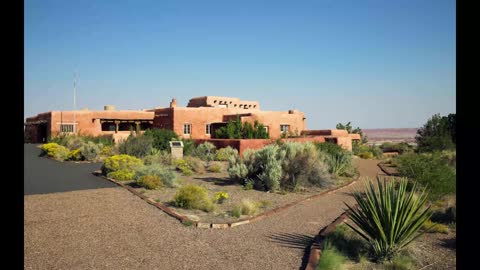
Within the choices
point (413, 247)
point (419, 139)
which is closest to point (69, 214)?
point (413, 247)

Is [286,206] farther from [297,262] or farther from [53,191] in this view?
[53,191]

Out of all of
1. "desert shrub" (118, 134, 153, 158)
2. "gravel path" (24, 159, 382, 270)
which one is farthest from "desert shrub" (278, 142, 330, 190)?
"desert shrub" (118, 134, 153, 158)

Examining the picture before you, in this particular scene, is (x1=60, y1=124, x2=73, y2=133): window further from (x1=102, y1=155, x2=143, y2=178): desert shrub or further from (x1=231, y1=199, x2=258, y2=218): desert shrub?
(x1=231, y1=199, x2=258, y2=218): desert shrub

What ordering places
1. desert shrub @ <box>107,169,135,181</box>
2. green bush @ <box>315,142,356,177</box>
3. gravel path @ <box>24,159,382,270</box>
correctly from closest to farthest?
gravel path @ <box>24,159,382,270</box> → desert shrub @ <box>107,169,135,181</box> → green bush @ <box>315,142,356,177</box>

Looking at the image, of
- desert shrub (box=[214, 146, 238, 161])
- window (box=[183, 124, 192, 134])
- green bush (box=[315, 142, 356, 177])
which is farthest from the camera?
window (box=[183, 124, 192, 134])

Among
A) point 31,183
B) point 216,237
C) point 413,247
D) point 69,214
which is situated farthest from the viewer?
point 31,183

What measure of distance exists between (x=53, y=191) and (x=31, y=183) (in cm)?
209

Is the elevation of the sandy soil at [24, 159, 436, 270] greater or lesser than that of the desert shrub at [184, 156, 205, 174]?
lesser

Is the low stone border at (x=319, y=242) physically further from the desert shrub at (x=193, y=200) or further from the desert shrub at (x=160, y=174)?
the desert shrub at (x=160, y=174)

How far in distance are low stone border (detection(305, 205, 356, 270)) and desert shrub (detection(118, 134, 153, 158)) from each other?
13994 mm

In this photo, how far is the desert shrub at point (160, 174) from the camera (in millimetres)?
11812

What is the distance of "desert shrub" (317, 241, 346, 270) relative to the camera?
16.4ft

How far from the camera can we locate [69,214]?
8.04m
